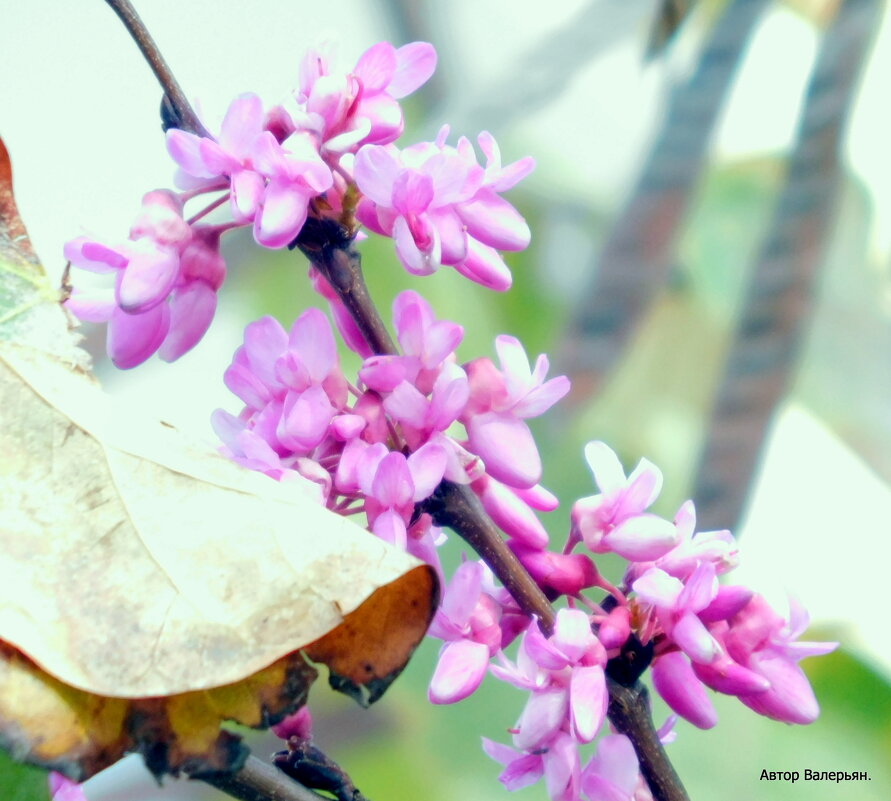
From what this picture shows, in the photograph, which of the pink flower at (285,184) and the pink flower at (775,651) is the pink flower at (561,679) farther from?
the pink flower at (285,184)

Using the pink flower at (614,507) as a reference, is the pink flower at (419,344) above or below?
above

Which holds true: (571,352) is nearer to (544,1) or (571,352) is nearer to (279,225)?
(279,225)

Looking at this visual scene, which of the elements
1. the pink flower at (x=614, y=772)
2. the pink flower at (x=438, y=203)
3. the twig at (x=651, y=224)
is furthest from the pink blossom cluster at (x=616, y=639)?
the twig at (x=651, y=224)

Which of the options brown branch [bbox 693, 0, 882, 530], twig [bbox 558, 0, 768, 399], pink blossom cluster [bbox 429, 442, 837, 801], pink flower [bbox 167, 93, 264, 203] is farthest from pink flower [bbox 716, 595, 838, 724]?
twig [bbox 558, 0, 768, 399]

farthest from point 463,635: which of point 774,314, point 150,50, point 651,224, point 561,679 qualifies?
point 651,224

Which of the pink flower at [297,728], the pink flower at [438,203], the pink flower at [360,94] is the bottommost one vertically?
the pink flower at [297,728]

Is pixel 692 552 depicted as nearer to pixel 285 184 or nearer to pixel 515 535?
pixel 515 535

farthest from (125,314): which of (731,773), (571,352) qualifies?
(731,773)
